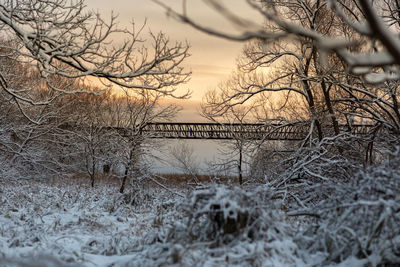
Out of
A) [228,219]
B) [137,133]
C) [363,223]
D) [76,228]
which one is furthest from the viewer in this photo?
[137,133]

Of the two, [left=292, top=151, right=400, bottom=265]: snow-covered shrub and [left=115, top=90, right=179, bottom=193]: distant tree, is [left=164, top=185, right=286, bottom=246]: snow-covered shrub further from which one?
[left=115, top=90, right=179, bottom=193]: distant tree

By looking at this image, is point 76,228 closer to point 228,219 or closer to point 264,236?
point 228,219

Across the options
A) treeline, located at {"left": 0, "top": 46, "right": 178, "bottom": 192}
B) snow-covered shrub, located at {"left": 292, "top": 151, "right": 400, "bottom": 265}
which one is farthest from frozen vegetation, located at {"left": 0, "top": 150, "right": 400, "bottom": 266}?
treeline, located at {"left": 0, "top": 46, "right": 178, "bottom": 192}

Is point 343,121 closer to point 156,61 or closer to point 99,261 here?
point 156,61

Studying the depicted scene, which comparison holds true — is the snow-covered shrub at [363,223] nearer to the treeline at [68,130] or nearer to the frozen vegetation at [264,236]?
the frozen vegetation at [264,236]

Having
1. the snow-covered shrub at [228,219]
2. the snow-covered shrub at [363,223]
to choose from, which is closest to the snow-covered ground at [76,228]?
the snow-covered shrub at [228,219]

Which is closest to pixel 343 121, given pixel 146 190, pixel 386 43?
pixel 146 190

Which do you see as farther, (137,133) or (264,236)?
(137,133)

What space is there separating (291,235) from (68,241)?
9.84 ft

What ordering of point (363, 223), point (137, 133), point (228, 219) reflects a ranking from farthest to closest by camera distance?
point (137, 133) < point (228, 219) < point (363, 223)

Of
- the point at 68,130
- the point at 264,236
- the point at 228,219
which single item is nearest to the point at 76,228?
the point at 228,219

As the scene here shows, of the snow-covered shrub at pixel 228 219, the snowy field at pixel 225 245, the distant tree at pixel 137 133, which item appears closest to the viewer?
the snowy field at pixel 225 245

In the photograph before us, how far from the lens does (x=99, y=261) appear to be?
4215 mm

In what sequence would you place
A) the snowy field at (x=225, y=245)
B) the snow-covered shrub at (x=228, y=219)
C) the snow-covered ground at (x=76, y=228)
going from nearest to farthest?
1. the snowy field at (x=225, y=245)
2. the snow-covered shrub at (x=228, y=219)
3. the snow-covered ground at (x=76, y=228)
